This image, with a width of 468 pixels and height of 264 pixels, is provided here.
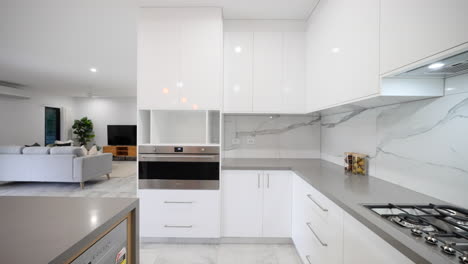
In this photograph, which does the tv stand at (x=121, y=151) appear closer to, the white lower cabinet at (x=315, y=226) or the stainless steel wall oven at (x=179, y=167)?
the stainless steel wall oven at (x=179, y=167)

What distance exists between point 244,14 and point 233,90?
828 millimetres

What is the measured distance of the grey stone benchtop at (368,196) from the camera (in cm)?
67

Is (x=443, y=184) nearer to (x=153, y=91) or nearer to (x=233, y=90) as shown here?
(x=233, y=90)

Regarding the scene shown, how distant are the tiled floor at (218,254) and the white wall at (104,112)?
7.61 meters

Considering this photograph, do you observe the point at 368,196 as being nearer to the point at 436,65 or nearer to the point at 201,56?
the point at 436,65

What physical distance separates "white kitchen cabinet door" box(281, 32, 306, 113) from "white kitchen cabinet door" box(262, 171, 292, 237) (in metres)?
0.75

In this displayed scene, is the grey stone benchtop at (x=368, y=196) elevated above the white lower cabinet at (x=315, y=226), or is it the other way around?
the grey stone benchtop at (x=368, y=196)

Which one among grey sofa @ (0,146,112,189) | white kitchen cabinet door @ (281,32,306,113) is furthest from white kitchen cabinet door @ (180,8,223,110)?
grey sofa @ (0,146,112,189)

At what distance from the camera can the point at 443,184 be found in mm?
1127

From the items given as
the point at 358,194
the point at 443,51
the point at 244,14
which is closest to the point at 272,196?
the point at 358,194

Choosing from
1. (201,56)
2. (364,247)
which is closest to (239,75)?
(201,56)

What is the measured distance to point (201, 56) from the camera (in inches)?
87.0

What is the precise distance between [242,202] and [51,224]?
65.8 inches

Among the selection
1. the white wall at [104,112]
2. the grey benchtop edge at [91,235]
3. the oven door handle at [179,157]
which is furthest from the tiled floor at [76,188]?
the white wall at [104,112]
